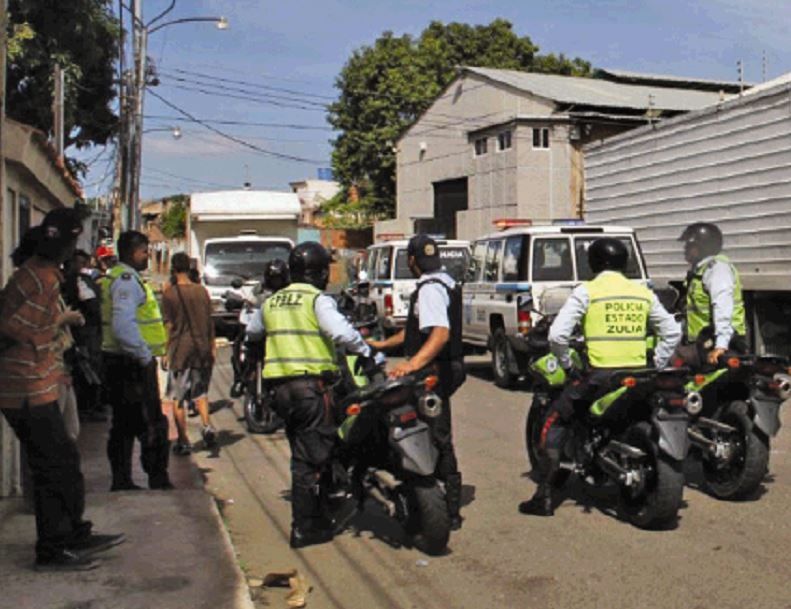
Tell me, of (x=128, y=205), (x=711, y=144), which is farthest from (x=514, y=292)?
(x=128, y=205)

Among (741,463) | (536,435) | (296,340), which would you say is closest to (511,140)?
(536,435)

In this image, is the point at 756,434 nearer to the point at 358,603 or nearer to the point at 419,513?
the point at 419,513

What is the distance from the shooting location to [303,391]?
5.66 meters

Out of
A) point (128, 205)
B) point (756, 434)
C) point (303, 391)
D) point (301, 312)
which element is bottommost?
point (756, 434)

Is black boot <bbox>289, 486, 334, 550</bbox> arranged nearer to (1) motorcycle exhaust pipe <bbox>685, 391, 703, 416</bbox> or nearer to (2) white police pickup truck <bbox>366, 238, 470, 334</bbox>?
(1) motorcycle exhaust pipe <bbox>685, 391, 703, 416</bbox>

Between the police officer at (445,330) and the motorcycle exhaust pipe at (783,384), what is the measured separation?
2.11 metres

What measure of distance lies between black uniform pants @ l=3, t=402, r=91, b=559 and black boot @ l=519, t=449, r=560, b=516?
2907 millimetres

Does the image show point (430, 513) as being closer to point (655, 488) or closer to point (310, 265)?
point (655, 488)

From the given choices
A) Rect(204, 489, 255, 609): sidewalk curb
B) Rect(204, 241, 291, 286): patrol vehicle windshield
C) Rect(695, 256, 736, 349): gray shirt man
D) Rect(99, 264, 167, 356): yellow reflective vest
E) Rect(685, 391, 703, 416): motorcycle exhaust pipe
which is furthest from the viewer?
Rect(204, 241, 291, 286): patrol vehicle windshield

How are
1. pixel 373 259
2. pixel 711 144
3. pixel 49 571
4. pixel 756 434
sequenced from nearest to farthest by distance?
1. pixel 49 571
2. pixel 756 434
3. pixel 711 144
4. pixel 373 259

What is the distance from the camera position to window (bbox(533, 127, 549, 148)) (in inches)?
1235

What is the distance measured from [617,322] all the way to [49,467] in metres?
3.38

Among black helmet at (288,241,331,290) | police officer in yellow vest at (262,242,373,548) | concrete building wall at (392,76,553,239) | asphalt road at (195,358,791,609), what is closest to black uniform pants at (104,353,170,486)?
asphalt road at (195,358,791,609)

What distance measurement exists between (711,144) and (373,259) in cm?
690
